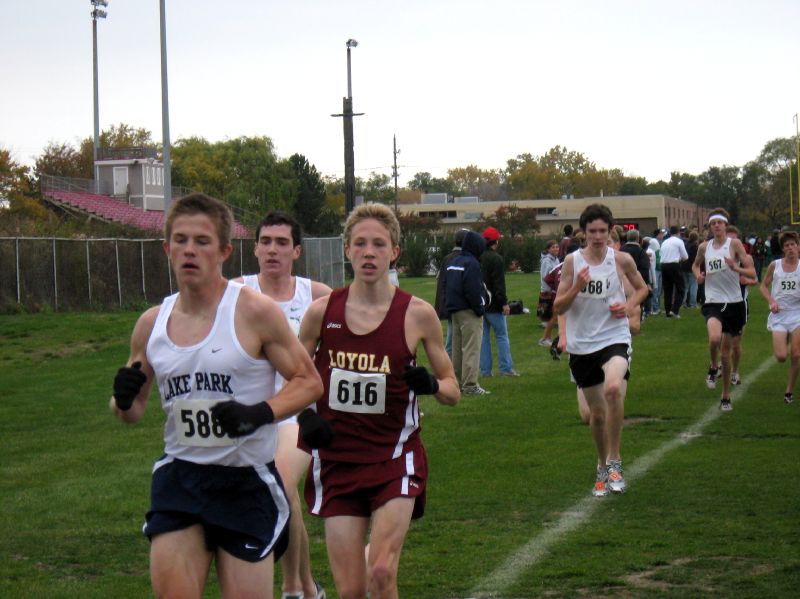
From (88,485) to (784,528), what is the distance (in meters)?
5.75

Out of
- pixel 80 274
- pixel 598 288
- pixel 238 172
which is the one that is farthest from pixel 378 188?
pixel 598 288

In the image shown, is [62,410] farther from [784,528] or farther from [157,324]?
[157,324]

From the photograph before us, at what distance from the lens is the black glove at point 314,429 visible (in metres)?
5.13

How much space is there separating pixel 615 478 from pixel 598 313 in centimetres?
130

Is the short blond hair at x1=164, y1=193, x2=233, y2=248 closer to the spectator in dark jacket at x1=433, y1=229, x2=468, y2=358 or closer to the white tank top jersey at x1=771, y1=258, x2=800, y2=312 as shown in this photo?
the white tank top jersey at x1=771, y1=258, x2=800, y2=312

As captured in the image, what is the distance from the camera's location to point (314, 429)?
5.12 m

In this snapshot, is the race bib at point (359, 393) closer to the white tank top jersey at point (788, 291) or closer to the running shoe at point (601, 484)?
the running shoe at point (601, 484)

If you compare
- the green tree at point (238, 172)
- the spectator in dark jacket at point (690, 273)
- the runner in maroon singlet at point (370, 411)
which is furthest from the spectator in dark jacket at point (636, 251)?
the green tree at point (238, 172)

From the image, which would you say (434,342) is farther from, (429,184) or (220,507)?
(429,184)

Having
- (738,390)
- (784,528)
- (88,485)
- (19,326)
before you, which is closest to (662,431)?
(738,390)

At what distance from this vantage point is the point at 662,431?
13.2 m

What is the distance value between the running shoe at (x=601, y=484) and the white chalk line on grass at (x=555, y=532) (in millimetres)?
105

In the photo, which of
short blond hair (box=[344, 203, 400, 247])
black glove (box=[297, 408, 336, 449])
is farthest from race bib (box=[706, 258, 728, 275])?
black glove (box=[297, 408, 336, 449])

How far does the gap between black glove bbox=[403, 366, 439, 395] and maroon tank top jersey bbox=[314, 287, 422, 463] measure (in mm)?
156
